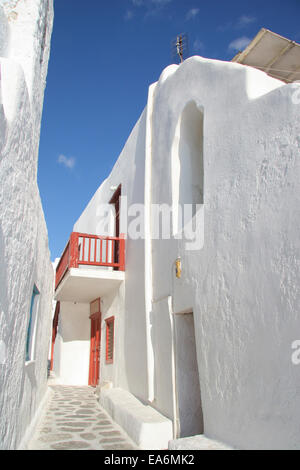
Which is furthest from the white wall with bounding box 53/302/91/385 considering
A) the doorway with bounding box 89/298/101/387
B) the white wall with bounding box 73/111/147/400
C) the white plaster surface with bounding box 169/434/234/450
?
the white plaster surface with bounding box 169/434/234/450

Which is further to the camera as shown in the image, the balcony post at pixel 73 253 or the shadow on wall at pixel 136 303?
the balcony post at pixel 73 253

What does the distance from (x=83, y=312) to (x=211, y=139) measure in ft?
30.8

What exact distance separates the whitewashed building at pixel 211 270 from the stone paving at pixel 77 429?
0.29 metres

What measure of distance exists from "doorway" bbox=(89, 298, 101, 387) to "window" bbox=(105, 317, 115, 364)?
1.08 meters

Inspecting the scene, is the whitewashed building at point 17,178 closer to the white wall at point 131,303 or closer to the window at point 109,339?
the white wall at point 131,303

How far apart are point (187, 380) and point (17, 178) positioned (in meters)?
4.02

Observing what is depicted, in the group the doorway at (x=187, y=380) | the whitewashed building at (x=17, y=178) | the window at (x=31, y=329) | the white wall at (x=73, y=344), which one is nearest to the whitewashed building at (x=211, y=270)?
the doorway at (x=187, y=380)

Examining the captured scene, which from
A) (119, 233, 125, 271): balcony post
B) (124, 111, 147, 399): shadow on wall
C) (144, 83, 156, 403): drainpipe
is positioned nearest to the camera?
(144, 83, 156, 403): drainpipe

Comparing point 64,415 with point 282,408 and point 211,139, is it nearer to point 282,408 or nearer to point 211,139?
point 282,408

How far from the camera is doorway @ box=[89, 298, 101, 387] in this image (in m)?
11.2

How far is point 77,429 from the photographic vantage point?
6035 millimetres

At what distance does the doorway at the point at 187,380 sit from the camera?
5.35 meters

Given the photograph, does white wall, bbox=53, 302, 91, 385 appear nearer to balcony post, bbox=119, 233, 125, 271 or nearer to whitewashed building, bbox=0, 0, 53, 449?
balcony post, bbox=119, 233, 125, 271

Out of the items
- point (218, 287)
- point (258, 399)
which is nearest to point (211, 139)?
point (218, 287)
